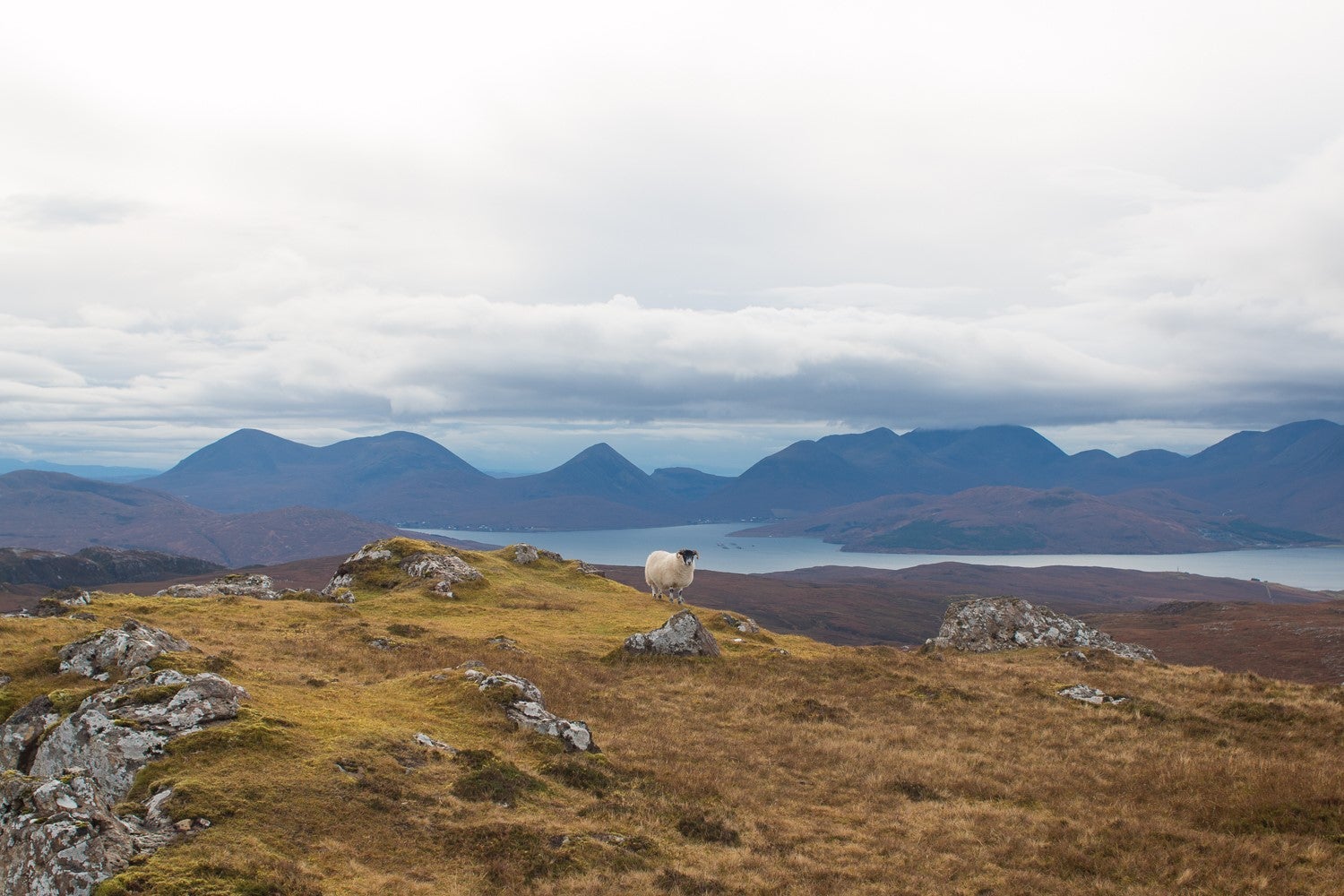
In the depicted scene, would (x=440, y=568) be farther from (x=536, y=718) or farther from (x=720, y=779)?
(x=720, y=779)

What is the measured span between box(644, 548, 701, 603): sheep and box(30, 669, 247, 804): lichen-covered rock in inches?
1222

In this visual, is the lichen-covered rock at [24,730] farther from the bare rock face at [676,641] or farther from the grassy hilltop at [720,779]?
the bare rock face at [676,641]

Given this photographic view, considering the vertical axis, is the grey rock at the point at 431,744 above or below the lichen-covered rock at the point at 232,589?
above

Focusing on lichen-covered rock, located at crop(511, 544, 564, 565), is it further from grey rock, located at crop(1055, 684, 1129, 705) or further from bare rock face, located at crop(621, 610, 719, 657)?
grey rock, located at crop(1055, 684, 1129, 705)

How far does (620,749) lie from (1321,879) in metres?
14.3

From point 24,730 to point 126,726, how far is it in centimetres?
316

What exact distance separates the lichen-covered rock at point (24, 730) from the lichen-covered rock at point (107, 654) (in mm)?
2413

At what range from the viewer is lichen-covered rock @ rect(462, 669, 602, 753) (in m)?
19.3

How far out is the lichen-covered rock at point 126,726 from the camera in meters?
13.5

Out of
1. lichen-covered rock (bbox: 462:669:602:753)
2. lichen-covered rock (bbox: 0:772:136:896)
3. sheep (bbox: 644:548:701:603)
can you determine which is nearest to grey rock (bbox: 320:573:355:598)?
sheep (bbox: 644:548:701:603)

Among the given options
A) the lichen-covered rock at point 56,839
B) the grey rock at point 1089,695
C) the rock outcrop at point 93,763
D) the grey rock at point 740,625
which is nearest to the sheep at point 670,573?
the grey rock at point 740,625

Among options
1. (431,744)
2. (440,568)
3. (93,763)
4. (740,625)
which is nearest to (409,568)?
(440,568)

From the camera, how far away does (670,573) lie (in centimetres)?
4788

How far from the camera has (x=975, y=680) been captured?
3031 cm
